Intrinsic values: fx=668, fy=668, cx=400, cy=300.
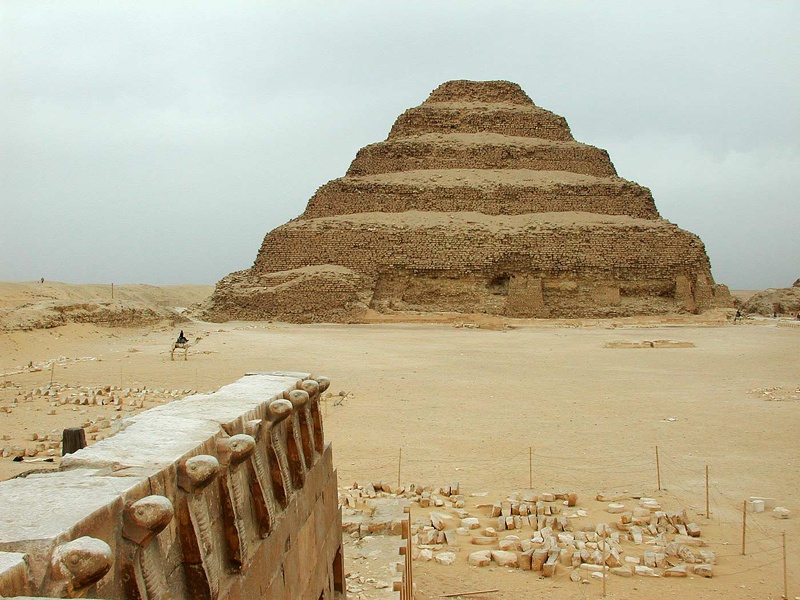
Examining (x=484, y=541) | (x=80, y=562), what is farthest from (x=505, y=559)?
(x=80, y=562)

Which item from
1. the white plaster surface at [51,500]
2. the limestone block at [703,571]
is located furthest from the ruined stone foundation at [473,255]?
the white plaster surface at [51,500]

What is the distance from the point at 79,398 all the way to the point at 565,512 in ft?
26.2

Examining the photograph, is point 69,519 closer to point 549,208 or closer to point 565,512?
point 565,512

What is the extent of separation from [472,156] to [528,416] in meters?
34.7

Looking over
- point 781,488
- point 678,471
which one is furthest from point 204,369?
point 781,488

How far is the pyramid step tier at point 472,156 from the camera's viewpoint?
4294cm

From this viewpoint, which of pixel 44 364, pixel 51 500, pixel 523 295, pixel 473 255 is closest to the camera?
pixel 51 500

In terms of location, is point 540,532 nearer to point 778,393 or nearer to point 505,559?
point 505,559

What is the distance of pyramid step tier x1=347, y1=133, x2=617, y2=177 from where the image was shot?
141 feet

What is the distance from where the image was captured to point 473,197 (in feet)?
131

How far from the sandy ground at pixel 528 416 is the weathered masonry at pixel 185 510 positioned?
6.05ft

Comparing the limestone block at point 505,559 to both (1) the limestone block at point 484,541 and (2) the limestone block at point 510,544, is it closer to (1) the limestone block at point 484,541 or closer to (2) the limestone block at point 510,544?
(2) the limestone block at point 510,544

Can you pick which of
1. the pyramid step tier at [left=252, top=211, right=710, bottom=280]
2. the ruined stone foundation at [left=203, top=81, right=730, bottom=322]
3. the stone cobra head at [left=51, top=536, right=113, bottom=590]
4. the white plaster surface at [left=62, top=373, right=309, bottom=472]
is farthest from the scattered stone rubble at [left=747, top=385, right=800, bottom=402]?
the pyramid step tier at [left=252, top=211, right=710, bottom=280]

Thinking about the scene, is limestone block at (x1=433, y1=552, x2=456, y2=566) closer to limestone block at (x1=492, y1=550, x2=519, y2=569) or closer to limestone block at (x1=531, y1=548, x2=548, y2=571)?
limestone block at (x1=492, y1=550, x2=519, y2=569)
